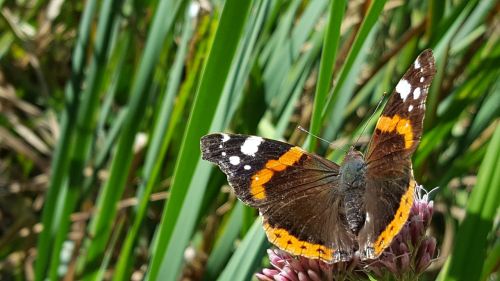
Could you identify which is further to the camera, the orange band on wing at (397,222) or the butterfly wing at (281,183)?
the butterfly wing at (281,183)

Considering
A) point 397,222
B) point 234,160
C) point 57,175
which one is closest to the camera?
point 397,222

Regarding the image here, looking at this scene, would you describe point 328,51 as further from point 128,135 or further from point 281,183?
point 128,135

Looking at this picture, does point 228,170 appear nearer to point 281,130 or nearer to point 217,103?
point 217,103

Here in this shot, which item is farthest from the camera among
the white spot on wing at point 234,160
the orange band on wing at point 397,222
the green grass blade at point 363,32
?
the white spot on wing at point 234,160

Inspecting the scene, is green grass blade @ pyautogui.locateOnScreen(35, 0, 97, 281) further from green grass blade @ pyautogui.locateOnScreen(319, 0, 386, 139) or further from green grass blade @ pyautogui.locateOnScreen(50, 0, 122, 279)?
green grass blade @ pyautogui.locateOnScreen(319, 0, 386, 139)

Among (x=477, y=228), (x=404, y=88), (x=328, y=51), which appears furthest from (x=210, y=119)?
(x=477, y=228)

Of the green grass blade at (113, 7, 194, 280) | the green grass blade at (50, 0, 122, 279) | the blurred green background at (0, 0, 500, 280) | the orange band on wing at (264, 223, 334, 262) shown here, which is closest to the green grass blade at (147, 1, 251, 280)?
the blurred green background at (0, 0, 500, 280)

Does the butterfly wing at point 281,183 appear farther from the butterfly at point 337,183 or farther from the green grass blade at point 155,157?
the green grass blade at point 155,157

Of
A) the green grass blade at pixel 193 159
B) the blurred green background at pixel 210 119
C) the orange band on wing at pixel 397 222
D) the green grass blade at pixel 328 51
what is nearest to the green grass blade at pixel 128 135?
the blurred green background at pixel 210 119
